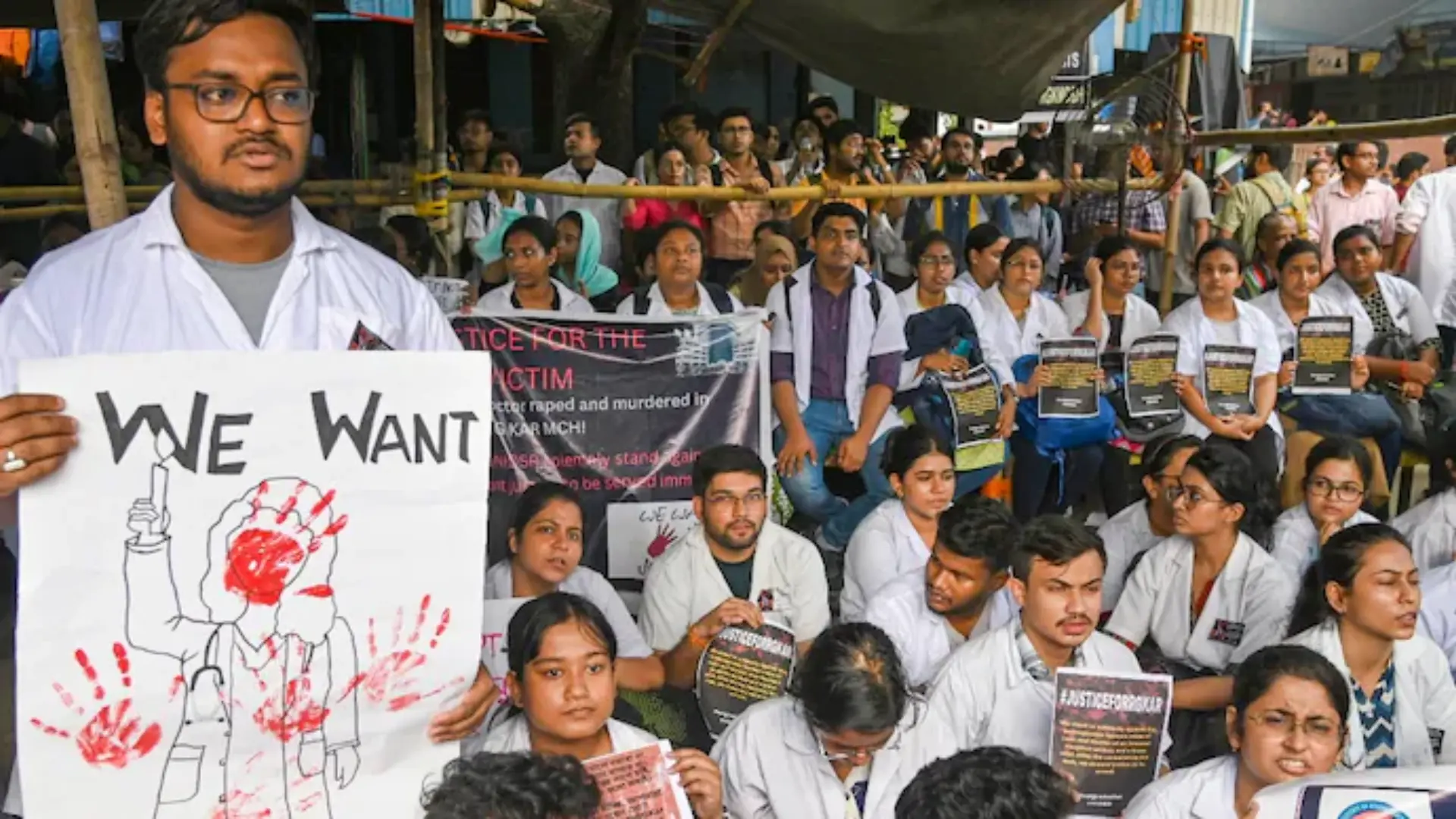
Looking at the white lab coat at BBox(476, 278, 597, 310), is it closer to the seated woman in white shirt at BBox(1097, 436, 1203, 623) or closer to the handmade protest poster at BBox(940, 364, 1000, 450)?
the handmade protest poster at BBox(940, 364, 1000, 450)

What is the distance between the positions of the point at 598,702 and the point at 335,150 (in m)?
9.88

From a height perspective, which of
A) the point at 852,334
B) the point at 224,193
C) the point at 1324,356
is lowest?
the point at 1324,356

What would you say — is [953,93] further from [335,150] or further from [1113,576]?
[335,150]

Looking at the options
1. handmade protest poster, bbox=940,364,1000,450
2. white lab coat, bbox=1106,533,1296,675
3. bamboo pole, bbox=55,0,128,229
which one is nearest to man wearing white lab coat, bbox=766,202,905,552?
handmade protest poster, bbox=940,364,1000,450

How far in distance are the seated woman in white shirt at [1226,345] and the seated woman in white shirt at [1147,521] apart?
2.91ft

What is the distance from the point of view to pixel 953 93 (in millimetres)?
4406

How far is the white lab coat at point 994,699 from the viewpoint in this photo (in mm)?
3293

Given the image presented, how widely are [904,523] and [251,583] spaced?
252 cm

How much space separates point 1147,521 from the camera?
180 inches

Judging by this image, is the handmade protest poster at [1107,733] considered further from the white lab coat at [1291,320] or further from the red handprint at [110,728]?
the white lab coat at [1291,320]

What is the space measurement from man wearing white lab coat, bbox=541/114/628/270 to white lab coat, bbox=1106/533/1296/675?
3.18 m

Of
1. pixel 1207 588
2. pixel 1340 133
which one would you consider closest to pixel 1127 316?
pixel 1340 133

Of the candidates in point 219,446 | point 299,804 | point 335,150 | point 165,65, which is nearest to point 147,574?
point 219,446

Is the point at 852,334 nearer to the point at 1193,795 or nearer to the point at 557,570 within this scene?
the point at 557,570
